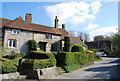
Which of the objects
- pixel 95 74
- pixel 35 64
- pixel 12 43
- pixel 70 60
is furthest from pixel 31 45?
pixel 95 74

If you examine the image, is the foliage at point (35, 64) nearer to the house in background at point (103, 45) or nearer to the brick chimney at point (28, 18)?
the brick chimney at point (28, 18)

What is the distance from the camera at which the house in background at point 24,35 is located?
23.5 m

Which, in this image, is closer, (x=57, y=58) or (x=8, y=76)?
(x=8, y=76)

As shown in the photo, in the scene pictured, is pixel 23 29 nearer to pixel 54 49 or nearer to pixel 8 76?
pixel 54 49

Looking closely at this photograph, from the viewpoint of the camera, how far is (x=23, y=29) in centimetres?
2528

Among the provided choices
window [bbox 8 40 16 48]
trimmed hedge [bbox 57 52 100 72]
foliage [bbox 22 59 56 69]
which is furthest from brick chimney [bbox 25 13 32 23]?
foliage [bbox 22 59 56 69]

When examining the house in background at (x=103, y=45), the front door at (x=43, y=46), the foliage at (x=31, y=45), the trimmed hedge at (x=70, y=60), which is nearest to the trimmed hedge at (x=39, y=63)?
the trimmed hedge at (x=70, y=60)

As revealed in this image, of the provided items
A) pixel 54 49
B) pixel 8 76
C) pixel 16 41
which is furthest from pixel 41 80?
pixel 54 49

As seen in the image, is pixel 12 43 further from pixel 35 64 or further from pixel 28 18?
pixel 35 64

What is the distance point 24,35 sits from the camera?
25.7 meters

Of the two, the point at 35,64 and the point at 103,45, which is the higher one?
the point at 103,45

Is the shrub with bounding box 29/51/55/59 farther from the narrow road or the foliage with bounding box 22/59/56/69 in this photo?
the narrow road

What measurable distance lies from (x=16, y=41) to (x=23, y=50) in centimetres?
232

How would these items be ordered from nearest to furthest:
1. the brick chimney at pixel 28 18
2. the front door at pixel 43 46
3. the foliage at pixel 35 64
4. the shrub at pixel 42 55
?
the foliage at pixel 35 64 → the shrub at pixel 42 55 → the brick chimney at pixel 28 18 → the front door at pixel 43 46
